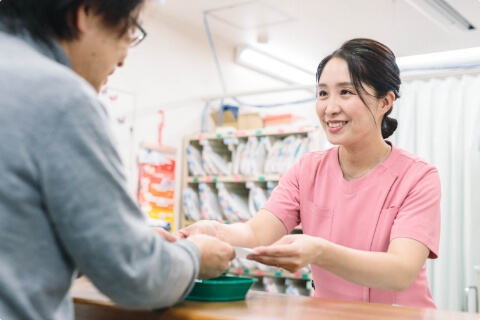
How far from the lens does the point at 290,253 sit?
1.32m

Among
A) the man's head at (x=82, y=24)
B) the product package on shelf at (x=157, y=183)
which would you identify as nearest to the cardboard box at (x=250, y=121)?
the product package on shelf at (x=157, y=183)

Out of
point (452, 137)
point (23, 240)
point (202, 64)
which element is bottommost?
point (23, 240)

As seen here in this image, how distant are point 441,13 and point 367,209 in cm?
325

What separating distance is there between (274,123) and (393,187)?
2.63 meters

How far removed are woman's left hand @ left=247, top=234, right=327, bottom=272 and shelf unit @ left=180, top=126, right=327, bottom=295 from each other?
98.2 inches

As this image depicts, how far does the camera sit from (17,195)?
758 mm

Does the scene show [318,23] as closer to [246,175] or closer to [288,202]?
[246,175]

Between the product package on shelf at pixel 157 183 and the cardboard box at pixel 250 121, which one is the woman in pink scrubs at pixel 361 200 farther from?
the product package on shelf at pixel 157 183

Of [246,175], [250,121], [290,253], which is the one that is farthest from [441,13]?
[290,253]

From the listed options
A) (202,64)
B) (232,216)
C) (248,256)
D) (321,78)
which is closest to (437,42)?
(202,64)

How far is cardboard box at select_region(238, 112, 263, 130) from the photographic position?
4352 millimetres

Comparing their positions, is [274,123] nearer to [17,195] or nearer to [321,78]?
[321,78]

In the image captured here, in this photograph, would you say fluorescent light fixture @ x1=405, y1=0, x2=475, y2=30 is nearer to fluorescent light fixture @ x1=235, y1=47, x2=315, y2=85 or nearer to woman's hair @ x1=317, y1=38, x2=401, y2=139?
fluorescent light fixture @ x1=235, y1=47, x2=315, y2=85

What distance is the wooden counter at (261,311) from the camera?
104 centimetres
